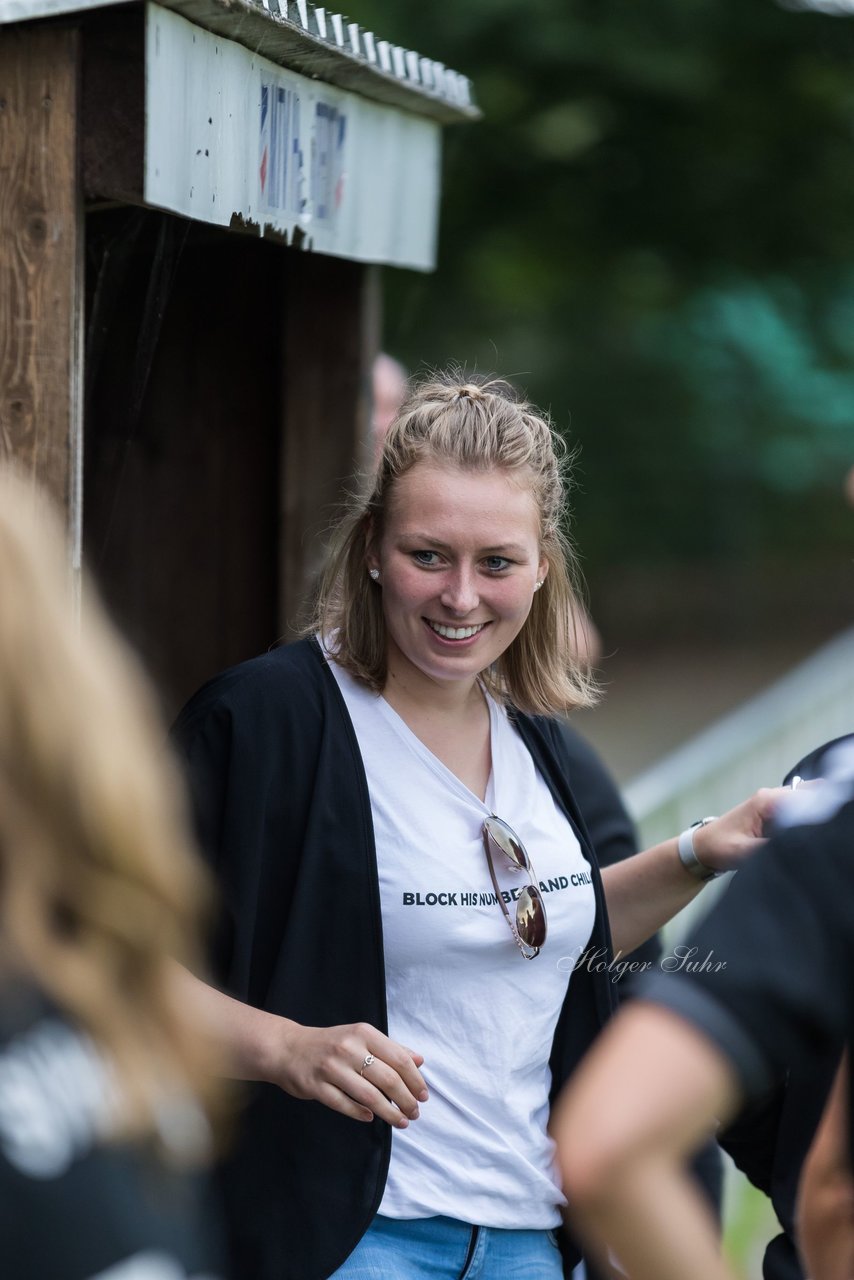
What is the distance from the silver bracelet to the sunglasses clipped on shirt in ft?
1.03

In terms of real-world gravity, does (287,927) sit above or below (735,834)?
below

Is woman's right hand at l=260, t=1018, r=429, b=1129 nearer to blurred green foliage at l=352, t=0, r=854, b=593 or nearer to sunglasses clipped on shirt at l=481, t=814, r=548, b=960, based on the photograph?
sunglasses clipped on shirt at l=481, t=814, r=548, b=960

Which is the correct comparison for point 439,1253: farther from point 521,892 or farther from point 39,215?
point 39,215

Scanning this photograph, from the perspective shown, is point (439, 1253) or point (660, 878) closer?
point (439, 1253)

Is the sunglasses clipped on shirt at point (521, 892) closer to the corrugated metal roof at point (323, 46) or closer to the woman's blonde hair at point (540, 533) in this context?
the woman's blonde hair at point (540, 533)

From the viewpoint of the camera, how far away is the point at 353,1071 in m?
2.17

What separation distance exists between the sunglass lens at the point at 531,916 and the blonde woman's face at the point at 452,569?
364mm

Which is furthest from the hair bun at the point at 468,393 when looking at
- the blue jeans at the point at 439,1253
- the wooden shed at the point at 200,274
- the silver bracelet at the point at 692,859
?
the blue jeans at the point at 439,1253

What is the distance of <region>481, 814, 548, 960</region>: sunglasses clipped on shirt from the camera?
99.0 inches

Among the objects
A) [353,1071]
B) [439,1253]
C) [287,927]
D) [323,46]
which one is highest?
[323,46]

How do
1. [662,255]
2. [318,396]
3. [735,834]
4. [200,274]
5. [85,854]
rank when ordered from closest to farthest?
1. [85,854]
2. [735,834]
3. [200,274]
4. [318,396]
5. [662,255]

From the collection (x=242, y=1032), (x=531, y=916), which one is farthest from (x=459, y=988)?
(x=242, y=1032)

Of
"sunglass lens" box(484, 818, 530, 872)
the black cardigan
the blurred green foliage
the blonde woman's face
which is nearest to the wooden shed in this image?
the black cardigan

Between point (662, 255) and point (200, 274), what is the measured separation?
9.12 meters
